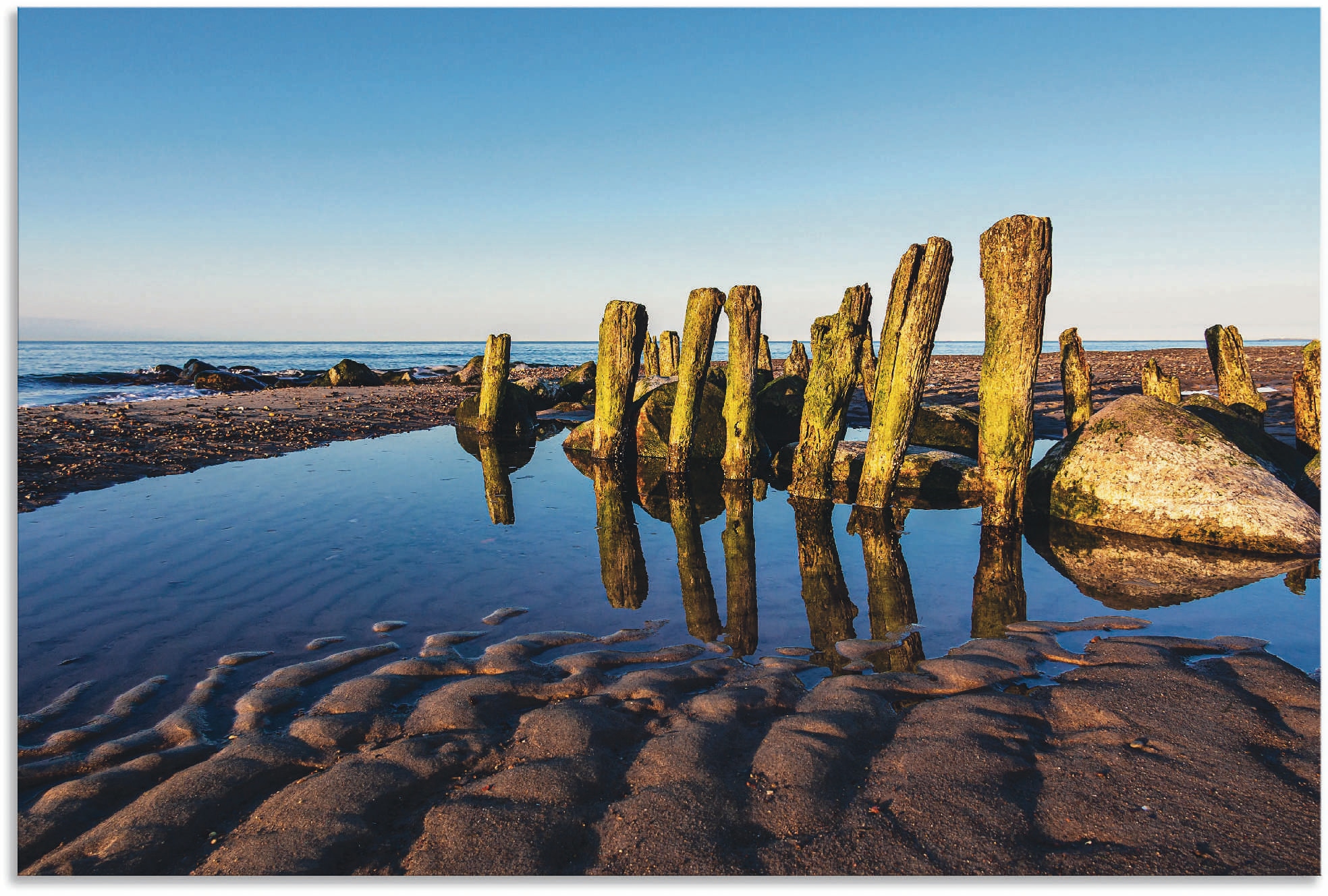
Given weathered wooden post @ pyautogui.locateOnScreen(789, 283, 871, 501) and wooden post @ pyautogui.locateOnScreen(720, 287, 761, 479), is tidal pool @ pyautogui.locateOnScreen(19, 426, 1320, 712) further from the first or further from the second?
wooden post @ pyautogui.locateOnScreen(720, 287, 761, 479)

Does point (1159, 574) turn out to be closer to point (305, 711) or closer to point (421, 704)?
point (421, 704)

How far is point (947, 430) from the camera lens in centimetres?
1135

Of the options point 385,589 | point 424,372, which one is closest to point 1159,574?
point 385,589

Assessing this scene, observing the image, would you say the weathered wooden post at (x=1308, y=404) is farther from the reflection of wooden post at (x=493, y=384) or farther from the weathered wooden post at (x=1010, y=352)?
the reflection of wooden post at (x=493, y=384)

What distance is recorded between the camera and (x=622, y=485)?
10.3m

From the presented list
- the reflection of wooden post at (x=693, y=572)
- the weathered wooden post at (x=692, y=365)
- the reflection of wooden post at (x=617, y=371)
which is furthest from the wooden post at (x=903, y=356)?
the reflection of wooden post at (x=617, y=371)

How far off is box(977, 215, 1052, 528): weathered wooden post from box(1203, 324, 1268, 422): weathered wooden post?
560cm

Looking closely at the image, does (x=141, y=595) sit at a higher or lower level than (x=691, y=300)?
lower

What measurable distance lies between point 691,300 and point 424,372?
2856cm

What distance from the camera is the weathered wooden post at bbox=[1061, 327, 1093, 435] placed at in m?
9.73

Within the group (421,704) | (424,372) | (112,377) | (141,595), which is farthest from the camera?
(424,372)

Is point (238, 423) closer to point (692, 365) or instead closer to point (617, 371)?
point (617, 371)

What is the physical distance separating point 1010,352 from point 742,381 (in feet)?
12.7

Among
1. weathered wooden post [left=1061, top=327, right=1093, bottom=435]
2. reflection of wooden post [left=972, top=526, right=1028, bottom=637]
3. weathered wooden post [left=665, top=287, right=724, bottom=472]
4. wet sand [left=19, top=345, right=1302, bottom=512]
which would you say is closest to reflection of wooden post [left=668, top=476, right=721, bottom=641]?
weathered wooden post [left=665, top=287, right=724, bottom=472]
